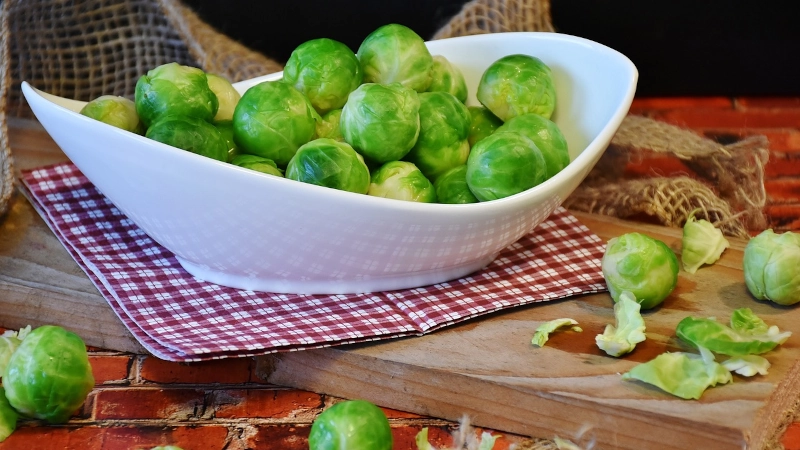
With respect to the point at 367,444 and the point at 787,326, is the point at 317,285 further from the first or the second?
the point at 787,326

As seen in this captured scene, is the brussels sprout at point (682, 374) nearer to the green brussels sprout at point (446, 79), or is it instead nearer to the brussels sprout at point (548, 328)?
the brussels sprout at point (548, 328)

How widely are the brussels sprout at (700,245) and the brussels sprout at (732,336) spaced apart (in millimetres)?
255

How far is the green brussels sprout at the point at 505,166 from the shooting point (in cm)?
150

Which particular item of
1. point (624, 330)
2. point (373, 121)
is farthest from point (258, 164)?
point (624, 330)

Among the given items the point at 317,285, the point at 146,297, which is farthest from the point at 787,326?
the point at 146,297

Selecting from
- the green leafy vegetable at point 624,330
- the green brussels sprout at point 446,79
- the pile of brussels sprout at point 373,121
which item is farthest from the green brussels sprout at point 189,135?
the green leafy vegetable at point 624,330

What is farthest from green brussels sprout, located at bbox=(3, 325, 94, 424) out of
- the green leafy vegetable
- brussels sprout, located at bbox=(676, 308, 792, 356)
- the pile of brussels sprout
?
brussels sprout, located at bbox=(676, 308, 792, 356)

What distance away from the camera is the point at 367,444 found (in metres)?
1.24

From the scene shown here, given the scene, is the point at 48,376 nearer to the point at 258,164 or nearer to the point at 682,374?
the point at 258,164

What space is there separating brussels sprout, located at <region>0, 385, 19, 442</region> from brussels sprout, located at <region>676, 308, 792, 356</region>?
106cm

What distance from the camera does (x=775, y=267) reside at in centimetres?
155

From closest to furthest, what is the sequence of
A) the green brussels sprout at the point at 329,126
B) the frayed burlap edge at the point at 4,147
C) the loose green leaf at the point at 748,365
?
the loose green leaf at the point at 748,365, the green brussels sprout at the point at 329,126, the frayed burlap edge at the point at 4,147

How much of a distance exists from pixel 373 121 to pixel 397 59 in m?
0.24

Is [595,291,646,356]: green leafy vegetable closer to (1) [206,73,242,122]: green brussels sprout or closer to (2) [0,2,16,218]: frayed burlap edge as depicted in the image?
(1) [206,73,242,122]: green brussels sprout
